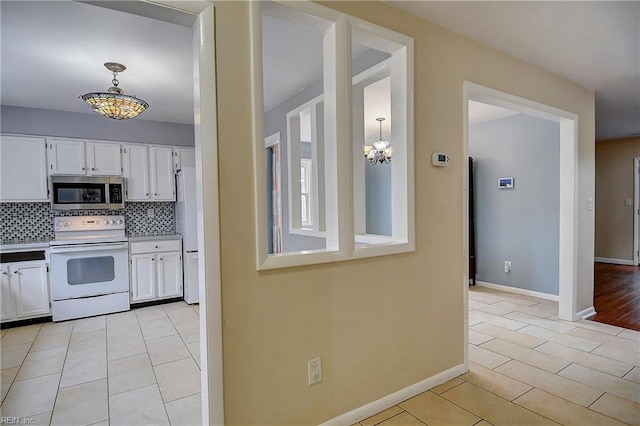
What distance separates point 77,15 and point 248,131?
164cm

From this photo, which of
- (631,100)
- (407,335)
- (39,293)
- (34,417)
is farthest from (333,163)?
(631,100)

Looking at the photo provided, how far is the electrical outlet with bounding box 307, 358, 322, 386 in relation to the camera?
183 centimetres

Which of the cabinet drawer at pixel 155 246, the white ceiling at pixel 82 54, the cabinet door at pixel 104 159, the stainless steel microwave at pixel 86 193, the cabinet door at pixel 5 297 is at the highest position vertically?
the white ceiling at pixel 82 54

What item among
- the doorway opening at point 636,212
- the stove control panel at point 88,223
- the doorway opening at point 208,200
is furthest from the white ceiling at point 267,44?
the doorway opening at point 636,212

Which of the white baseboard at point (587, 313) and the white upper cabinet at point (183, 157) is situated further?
the white upper cabinet at point (183, 157)

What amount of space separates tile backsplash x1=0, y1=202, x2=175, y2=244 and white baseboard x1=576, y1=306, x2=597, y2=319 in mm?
5568

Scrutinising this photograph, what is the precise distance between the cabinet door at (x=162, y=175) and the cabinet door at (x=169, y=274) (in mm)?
868

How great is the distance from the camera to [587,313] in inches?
148

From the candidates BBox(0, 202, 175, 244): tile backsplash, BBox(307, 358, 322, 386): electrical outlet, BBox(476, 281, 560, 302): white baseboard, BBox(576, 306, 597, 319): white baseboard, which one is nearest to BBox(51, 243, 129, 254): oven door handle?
BBox(0, 202, 175, 244): tile backsplash

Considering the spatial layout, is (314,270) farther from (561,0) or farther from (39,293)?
(39,293)

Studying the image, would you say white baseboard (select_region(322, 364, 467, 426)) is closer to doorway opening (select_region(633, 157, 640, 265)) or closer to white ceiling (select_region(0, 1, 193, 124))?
white ceiling (select_region(0, 1, 193, 124))

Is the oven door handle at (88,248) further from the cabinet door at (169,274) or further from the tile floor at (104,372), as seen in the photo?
the tile floor at (104,372)

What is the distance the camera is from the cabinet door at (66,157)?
4.14 m

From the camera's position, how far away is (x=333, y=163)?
74.8 inches
